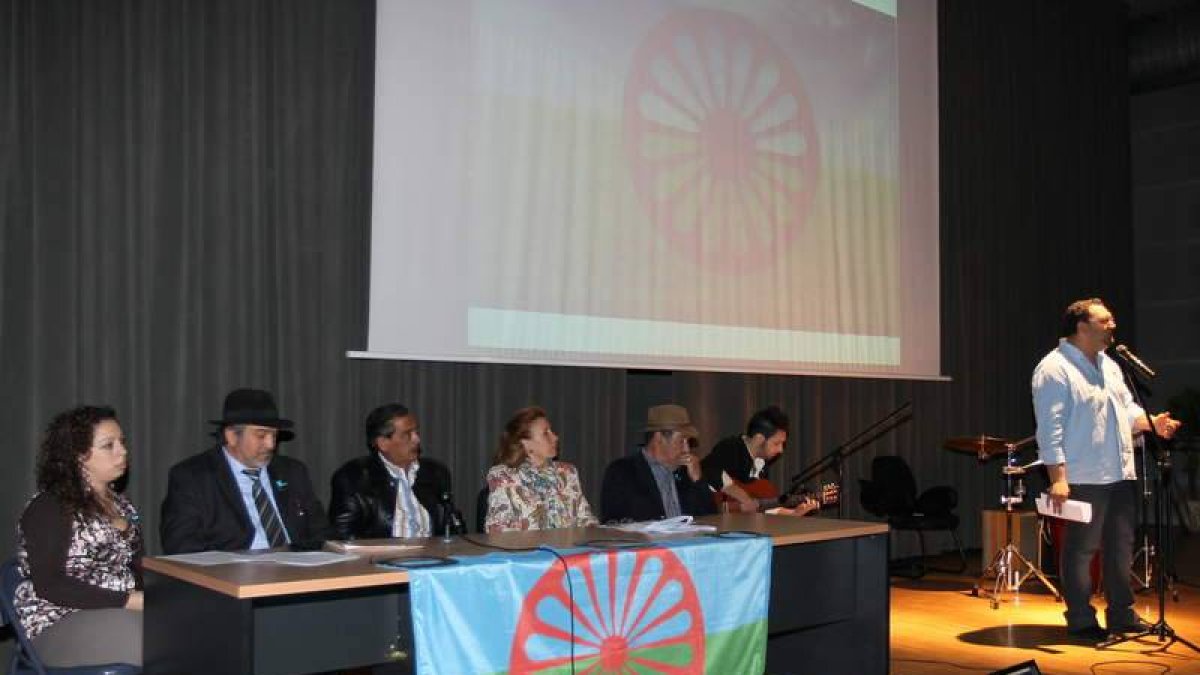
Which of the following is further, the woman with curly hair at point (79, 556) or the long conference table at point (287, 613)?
the woman with curly hair at point (79, 556)

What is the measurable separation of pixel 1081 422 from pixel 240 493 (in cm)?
355

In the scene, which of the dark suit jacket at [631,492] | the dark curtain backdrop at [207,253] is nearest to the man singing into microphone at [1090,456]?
the dark suit jacket at [631,492]

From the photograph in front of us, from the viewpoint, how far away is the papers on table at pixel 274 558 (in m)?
2.97

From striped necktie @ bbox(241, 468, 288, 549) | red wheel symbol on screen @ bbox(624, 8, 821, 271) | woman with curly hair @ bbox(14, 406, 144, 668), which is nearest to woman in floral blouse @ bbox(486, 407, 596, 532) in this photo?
striped necktie @ bbox(241, 468, 288, 549)

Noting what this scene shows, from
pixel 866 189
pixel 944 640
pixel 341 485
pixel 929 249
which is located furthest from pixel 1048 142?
pixel 341 485

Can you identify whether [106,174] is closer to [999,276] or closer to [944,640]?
[944,640]

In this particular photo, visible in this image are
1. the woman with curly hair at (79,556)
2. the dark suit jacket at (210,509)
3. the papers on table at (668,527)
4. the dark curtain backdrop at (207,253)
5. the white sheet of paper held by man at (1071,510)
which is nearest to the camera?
the woman with curly hair at (79,556)

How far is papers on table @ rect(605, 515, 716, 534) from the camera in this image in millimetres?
3793

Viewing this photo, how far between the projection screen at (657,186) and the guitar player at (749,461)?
0.55 metres

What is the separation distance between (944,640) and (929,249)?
126 inches

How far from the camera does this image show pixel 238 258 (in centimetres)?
492

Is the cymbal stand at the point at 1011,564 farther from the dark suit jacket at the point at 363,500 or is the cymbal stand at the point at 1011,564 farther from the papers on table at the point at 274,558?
the papers on table at the point at 274,558

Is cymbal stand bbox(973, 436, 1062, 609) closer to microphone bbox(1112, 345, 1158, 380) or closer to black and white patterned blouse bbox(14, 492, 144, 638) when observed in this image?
microphone bbox(1112, 345, 1158, 380)

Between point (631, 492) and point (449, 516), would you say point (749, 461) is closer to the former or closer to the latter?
point (631, 492)
